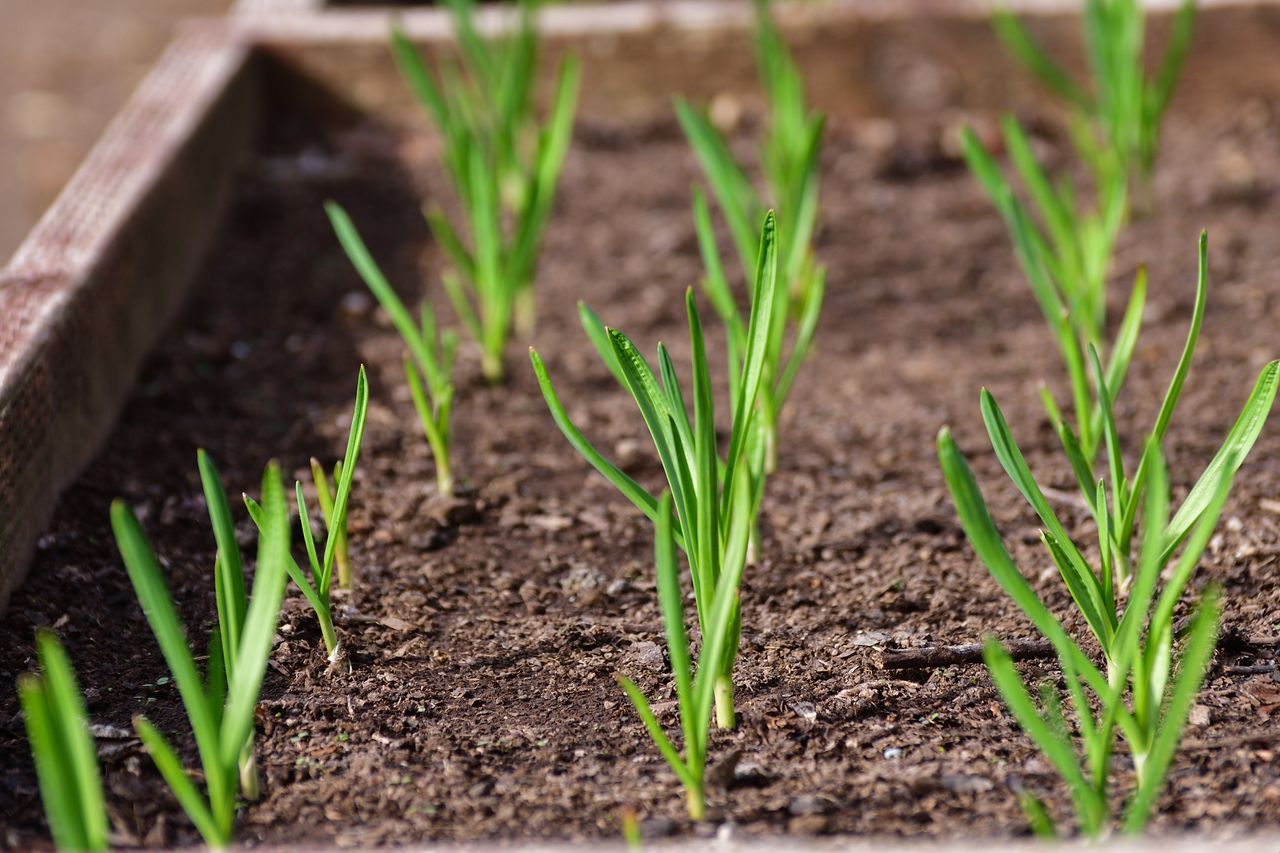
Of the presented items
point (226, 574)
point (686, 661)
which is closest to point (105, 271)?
point (226, 574)

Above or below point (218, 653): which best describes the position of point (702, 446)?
above

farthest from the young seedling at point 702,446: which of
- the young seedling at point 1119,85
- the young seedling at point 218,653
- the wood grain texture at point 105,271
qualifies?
the young seedling at point 1119,85

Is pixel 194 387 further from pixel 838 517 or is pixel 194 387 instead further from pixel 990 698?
pixel 990 698

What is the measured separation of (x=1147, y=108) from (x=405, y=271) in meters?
1.34

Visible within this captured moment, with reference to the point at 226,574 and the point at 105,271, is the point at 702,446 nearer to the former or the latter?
the point at 226,574

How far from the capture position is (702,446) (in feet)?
3.88

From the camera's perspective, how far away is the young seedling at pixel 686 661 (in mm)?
1063

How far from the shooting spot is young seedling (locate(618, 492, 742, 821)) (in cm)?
106

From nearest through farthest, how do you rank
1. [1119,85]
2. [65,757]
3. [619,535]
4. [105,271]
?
[65,757], [619,535], [105,271], [1119,85]

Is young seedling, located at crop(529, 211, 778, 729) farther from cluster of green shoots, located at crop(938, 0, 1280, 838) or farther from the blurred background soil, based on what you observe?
the blurred background soil

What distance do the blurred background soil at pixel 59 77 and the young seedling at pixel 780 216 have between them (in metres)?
1.69

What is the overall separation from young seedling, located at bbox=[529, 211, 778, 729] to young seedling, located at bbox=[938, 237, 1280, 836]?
0.67ft

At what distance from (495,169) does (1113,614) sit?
1436 mm

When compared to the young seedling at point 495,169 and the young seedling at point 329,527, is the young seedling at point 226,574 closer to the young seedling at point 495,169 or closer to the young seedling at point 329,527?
the young seedling at point 329,527
